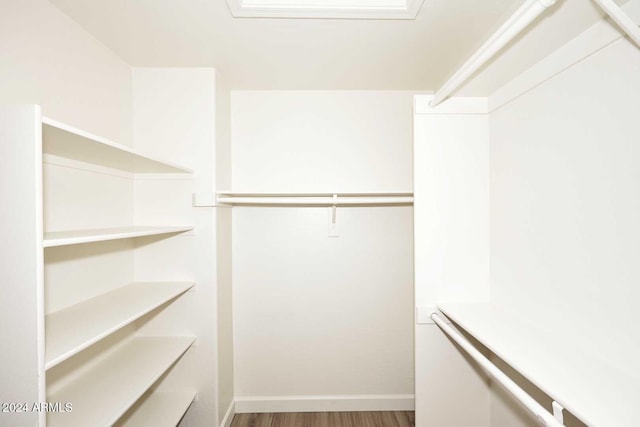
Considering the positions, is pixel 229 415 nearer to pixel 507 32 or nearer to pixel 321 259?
pixel 321 259

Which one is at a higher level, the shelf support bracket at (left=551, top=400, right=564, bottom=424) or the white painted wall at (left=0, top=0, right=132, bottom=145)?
the white painted wall at (left=0, top=0, right=132, bottom=145)

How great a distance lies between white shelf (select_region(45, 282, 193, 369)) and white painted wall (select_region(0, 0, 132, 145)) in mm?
848

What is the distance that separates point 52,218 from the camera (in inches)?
46.4

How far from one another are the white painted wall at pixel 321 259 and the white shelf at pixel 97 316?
60cm

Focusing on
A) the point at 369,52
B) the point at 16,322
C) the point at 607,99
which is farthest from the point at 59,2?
the point at 607,99

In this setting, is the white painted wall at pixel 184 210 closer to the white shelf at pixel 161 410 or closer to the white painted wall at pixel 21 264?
the white shelf at pixel 161 410

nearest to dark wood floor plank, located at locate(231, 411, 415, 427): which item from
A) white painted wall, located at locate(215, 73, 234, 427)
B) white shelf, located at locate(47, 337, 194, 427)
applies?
white painted wall, located at locate(215, 73, 234, 427)

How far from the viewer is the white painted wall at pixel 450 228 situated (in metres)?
1.36

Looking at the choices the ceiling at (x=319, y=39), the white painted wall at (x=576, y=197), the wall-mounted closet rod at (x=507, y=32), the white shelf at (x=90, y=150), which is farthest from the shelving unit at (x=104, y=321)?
the white painted wall at (x=576, y=197)

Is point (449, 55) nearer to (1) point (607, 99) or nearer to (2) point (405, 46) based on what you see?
(2) point (405, 46)

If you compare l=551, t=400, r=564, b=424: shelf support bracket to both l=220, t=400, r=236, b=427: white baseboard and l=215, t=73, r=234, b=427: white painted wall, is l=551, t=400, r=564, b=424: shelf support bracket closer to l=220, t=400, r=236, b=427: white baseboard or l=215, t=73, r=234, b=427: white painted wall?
l=215, t=73, r=234, b=427: white painted wall

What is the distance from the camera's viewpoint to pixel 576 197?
0.95m

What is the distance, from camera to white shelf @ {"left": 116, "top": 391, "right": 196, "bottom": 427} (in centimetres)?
144

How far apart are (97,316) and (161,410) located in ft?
2.59
